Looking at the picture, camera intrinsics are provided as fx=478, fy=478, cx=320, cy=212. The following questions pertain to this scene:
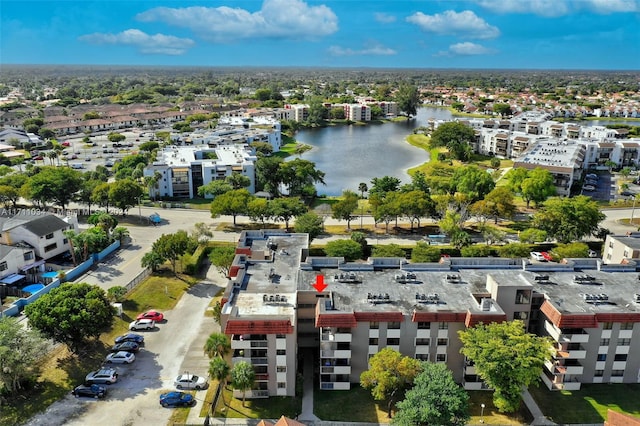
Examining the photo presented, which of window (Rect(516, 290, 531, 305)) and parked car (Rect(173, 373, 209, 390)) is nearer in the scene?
parked car (Rect(173, 373, 209, 390))

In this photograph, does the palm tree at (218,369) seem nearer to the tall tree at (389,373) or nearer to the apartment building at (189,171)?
the tall tree at (389,373)

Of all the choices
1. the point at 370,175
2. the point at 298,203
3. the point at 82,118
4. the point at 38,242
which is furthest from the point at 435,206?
the point at 82,118

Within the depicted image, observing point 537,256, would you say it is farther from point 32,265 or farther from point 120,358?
point 32,265

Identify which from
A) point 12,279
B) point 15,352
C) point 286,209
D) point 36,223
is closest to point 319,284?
point 15,352

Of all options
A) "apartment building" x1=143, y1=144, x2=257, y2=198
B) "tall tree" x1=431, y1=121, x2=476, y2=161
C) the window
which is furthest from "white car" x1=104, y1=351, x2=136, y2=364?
"tall tree" x1=431, y1=121, x2=476, y2=161

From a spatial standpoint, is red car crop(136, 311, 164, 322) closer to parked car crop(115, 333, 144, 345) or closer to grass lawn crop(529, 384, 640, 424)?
parked car crop(115, 333, 144, 345)

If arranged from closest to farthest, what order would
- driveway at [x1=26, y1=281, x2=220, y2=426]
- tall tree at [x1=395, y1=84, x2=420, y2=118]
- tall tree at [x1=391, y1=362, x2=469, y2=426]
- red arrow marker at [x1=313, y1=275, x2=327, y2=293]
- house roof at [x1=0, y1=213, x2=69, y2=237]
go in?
tall tree at [x1=391, y1=362, x2=469, y2=426] → driveway at [x1=26, y1=281, x2=220, y2=426] → red arrow marker at [x1=313, y1=275, x2=327, y2=293] → house roof at [x1=0, y1=213, x2=69, y2=237] → tall tree at [x1=395, y1=84, x2=420, y2=118]

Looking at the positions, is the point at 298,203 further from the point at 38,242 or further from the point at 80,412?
the point at 80,412
